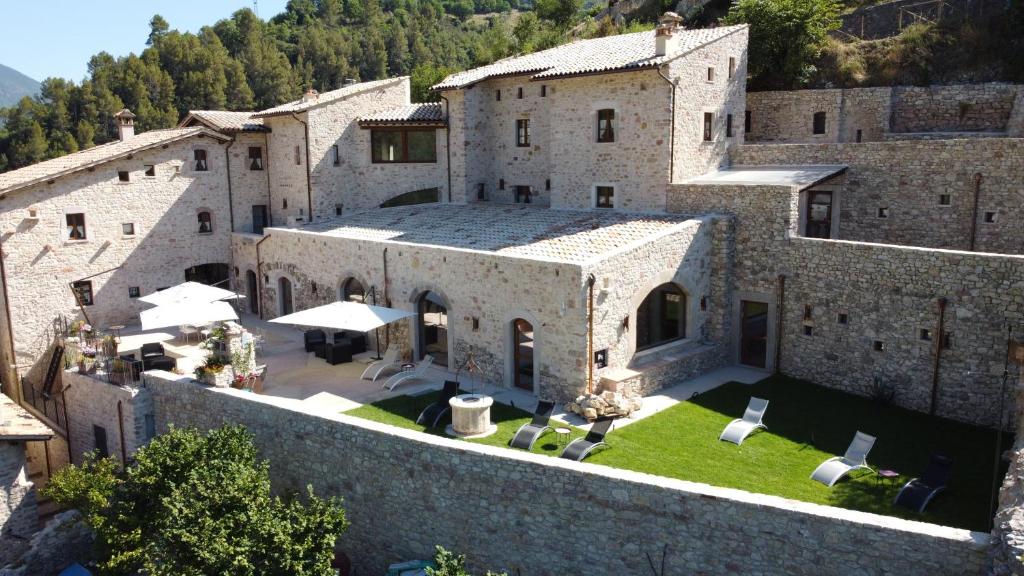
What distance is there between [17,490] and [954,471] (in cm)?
2185

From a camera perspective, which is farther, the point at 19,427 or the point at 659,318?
the point at 659,318

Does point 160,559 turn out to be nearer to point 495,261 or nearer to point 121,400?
point 121,400

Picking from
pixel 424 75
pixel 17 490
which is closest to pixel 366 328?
pixel 17 490

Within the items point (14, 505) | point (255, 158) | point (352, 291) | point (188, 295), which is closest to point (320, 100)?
point (255, 158)

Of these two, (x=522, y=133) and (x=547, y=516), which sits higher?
(x=522, y=133)

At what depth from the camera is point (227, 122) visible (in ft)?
96.6

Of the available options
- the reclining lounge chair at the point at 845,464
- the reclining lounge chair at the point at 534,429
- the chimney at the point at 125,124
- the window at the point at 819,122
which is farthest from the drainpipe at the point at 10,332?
the window at the point at 819,122

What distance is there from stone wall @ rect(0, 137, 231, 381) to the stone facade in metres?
21.2

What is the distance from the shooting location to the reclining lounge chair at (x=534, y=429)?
1552 centimetres

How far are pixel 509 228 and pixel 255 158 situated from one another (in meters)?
12.8

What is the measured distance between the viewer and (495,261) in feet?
62.5

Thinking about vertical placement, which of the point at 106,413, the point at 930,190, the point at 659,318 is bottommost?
the point at 106,413

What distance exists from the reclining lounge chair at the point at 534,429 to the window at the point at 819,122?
55.7ft

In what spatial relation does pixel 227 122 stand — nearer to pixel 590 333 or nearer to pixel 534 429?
pixel 590 333
